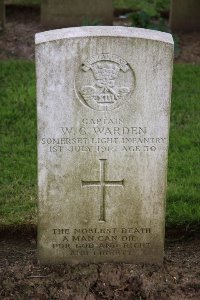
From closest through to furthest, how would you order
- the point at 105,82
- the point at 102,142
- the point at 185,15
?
the point at 105,82, the point at 102,142, the point at 185,15

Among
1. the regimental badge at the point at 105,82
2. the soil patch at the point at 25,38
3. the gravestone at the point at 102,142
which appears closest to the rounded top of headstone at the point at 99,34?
the gravestone at the point at 102,142

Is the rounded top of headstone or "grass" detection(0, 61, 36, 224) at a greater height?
the rounded top of headstone

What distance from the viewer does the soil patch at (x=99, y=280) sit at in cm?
465

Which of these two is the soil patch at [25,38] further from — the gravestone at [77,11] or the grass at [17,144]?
the grass at [17,144]

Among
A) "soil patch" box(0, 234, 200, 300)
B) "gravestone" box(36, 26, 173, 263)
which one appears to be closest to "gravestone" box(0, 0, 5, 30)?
"soil patch" box(0, 234, 200, 300)

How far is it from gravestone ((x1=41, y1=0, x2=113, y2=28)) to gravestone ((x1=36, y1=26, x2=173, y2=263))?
16.1ft

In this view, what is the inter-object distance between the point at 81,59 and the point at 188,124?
2.95 meters

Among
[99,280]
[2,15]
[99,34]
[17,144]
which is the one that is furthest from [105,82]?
[2,15]

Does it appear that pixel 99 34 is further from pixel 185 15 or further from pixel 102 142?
pixel 185 15

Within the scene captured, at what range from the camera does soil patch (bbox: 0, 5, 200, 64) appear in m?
8.95

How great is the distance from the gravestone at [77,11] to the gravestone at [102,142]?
16.1 feet

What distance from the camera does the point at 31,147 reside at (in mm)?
6582

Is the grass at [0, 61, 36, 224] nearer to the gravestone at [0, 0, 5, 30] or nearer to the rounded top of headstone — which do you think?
the gravestone at [0, 0, 5, 30]

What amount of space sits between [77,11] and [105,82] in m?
5.11
